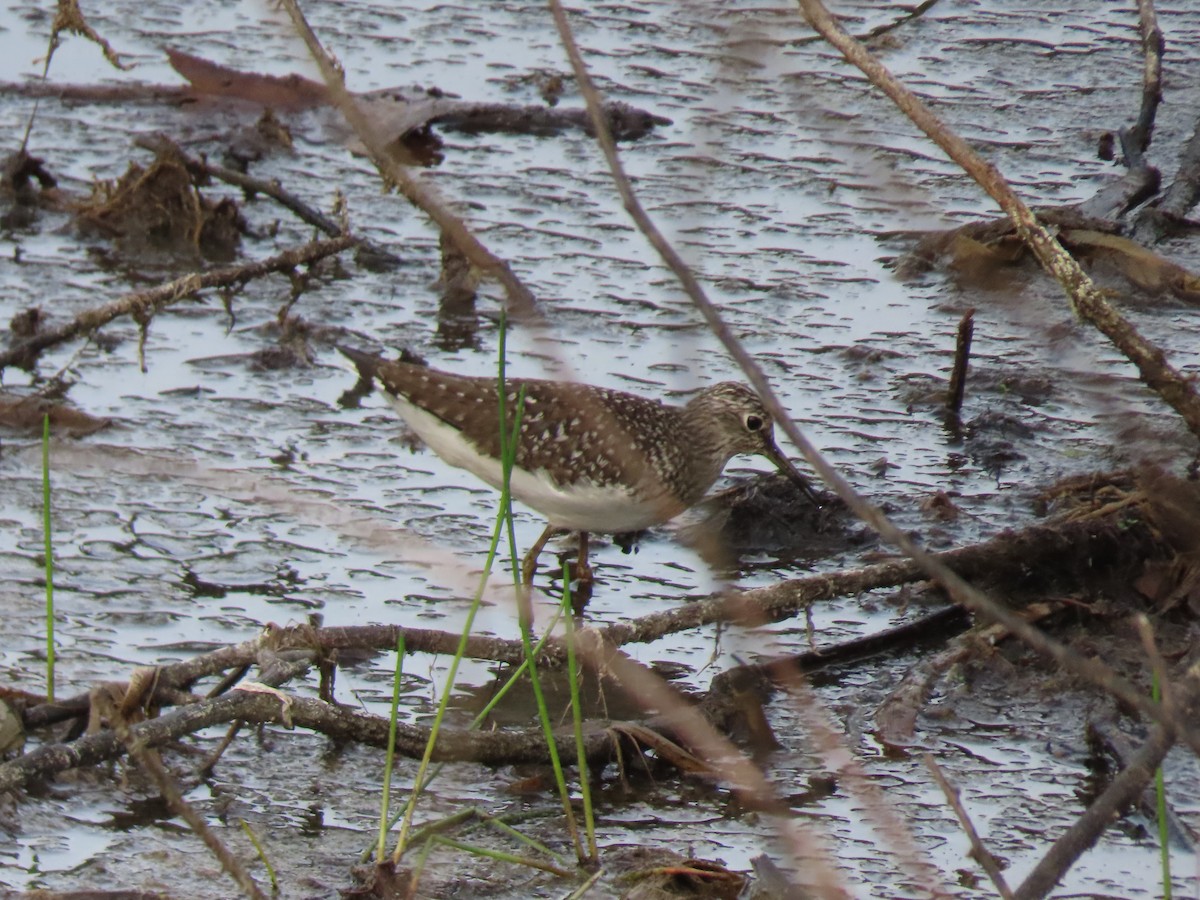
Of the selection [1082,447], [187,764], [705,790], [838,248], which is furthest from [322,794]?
[838,248]

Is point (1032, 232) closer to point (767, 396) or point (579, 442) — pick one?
point (767, 396)

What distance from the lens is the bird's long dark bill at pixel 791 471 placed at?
6012 mm

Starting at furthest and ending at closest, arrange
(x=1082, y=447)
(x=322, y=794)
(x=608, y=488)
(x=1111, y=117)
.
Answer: (x=1111, y=117), (x=1082, y=447), (x=608, y=488), (x=322, y=794)

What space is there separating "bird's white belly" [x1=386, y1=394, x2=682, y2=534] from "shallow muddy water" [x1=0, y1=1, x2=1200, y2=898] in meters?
0.20

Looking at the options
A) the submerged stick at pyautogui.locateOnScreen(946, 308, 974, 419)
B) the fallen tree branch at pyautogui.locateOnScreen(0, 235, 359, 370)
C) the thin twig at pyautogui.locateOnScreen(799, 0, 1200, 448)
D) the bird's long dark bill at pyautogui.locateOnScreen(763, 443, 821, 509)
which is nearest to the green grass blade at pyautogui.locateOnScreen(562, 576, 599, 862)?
the thin twig at pyautogui.locateOnScreen(799, 0, 1200, 448)

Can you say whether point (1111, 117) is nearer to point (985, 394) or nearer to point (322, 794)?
point (985, 394)

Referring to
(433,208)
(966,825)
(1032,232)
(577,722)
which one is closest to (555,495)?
(577,722)

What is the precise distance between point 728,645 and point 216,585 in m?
1.56

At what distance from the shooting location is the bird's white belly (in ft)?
18.4

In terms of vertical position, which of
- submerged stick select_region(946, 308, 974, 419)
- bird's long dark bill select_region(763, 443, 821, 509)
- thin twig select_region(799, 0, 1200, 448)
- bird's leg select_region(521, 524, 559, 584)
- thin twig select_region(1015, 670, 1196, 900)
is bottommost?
bird's leg select_region(521, 524, 559, 584)

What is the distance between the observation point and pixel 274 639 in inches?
169

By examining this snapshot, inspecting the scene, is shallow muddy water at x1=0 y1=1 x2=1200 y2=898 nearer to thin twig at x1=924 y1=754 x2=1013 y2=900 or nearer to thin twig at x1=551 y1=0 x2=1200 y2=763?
thin twig at x1=551 y1=0 x2=1200 y2=763

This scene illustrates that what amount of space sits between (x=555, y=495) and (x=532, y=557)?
1.08 feet

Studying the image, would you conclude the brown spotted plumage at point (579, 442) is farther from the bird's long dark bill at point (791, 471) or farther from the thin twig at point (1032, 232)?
the thin twig at point (1032, 232)
